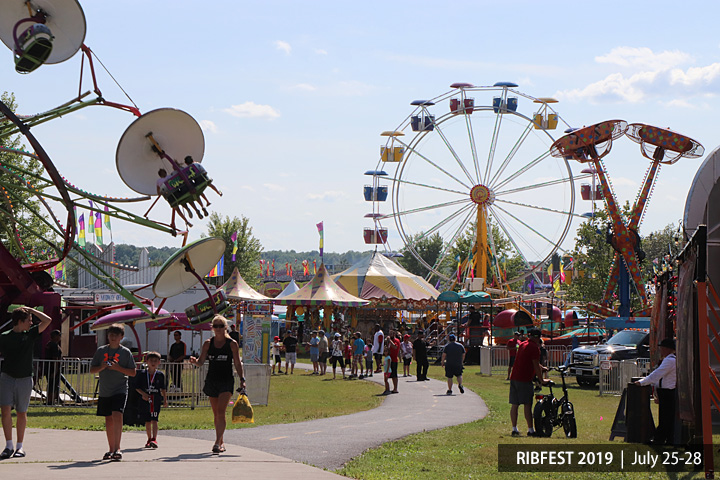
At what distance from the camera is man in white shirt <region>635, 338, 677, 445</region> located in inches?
425

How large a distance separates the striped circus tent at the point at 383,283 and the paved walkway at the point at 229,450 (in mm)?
32244

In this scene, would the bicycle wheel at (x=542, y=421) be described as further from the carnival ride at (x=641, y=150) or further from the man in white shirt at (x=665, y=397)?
the carnival ride at (x=641, y=150)

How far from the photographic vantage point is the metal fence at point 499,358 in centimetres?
3050

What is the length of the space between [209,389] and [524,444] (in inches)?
158

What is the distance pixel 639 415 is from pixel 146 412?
603cm

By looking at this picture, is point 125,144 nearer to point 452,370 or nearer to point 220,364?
point 220,364

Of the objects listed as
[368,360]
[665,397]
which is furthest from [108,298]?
[665,397]

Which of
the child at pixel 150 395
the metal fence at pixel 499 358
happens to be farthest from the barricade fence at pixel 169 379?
the metal fence at pixel 499 358

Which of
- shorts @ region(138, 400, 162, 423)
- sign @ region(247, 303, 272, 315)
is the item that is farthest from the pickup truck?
shorts @ region(138, 400, 162, 423)

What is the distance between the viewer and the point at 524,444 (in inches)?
452

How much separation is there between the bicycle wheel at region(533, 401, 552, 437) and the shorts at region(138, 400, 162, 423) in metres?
5.26

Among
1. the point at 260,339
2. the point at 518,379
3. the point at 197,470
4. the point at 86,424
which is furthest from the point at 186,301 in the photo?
the point at 197,470

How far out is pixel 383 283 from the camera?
163ft

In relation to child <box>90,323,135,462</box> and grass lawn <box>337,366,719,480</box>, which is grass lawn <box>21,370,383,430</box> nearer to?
grass lawn <box>337,366,719,480</box>
